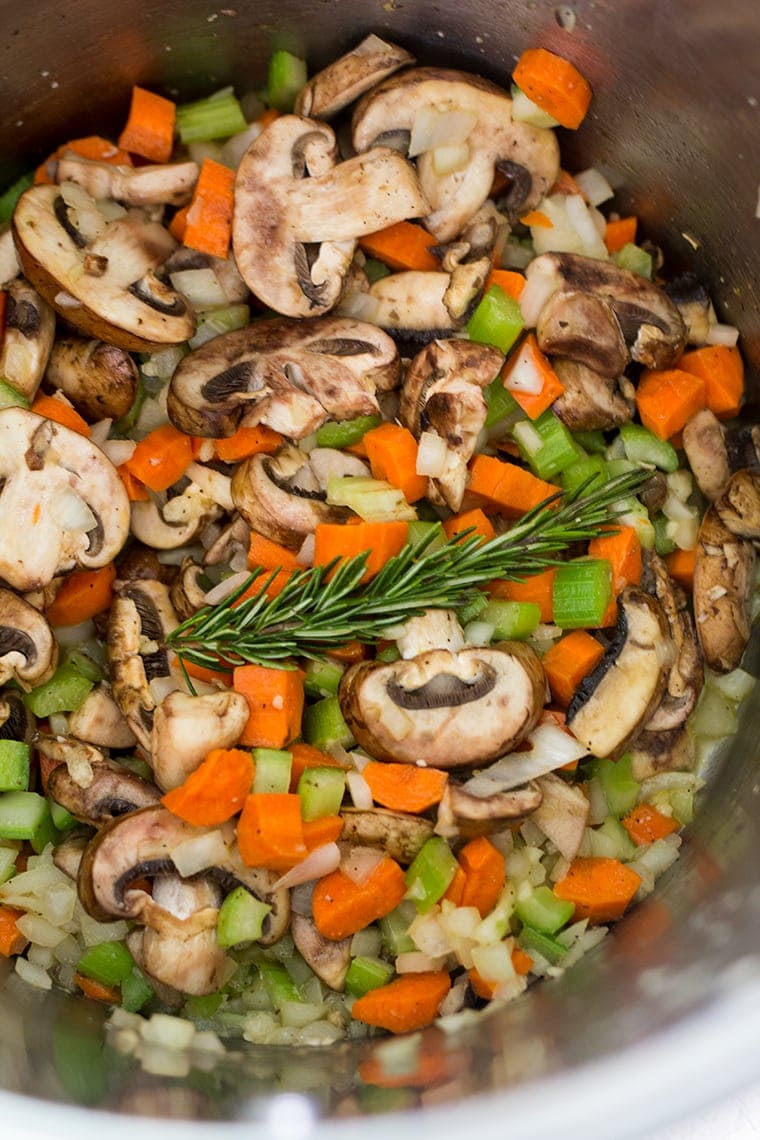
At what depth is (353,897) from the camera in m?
2.73

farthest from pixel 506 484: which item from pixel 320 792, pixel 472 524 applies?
pixel 320 792

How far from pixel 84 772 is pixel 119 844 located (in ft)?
0.79

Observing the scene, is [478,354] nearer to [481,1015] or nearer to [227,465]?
[227,465]

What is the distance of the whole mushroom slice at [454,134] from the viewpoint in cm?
301

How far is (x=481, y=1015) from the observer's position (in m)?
2.72

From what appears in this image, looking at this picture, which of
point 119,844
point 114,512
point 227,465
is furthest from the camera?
point 227,465

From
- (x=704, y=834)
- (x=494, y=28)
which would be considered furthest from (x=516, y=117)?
(x=704, y=834)

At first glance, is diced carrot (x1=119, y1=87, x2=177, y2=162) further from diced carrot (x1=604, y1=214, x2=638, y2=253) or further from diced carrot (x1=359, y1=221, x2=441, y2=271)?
diced carrot (x1=604, y1=214, x2=638, y2=253)

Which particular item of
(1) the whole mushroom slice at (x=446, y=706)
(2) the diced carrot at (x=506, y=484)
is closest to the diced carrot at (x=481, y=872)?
(1) the whole mushroom slice at (x=446, y=706)

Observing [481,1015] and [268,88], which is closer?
[481,1015]

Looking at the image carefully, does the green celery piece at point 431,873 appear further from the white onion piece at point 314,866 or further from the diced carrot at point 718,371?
the diced carrot at point 718,371

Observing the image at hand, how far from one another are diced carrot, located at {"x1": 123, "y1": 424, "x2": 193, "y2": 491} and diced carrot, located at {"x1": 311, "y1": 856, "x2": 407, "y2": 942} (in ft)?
3.72

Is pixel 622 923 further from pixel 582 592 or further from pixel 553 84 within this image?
pixel 553 84

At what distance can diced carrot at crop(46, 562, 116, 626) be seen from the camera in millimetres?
2973
